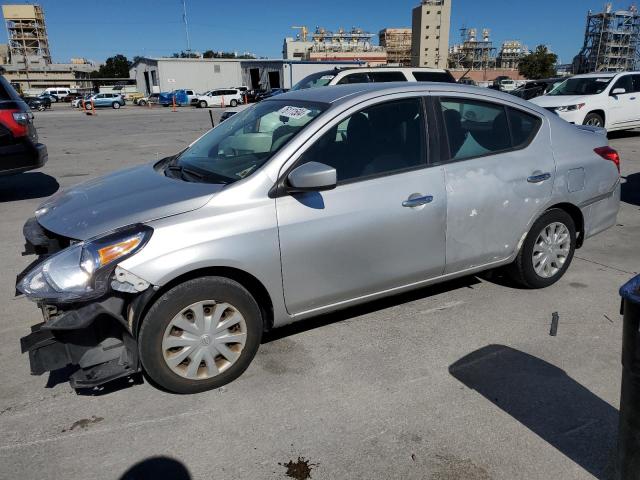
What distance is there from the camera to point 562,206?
4.26m

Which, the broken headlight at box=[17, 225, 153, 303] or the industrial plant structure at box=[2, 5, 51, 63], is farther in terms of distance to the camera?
the industrial plant structure at box=[2, 5, 51, 63]

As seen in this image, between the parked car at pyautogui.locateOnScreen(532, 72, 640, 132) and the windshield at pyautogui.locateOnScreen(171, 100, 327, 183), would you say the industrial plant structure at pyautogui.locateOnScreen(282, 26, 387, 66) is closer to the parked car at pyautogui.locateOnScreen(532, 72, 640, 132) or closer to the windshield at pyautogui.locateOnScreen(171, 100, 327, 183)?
the parked car at pyautogui.locateOnScreen(532, 72, 640, 132)

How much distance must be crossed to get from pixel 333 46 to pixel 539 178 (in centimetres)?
11662

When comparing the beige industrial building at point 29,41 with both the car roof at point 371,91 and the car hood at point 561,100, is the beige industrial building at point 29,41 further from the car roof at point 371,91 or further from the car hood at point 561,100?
the car roof at point 371,91

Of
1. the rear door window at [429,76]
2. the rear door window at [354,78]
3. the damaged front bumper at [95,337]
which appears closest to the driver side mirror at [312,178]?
the damaged front bumper at [95,337]

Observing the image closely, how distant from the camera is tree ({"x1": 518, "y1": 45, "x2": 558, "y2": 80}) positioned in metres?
96.4

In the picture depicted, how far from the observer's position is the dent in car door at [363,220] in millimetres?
3113

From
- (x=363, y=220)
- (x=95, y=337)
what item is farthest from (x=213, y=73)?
(x=95, y=337)

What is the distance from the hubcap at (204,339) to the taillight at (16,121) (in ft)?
19.3

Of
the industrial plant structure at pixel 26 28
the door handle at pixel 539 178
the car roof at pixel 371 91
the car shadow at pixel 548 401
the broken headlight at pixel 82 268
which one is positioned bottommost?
the car shadow at pixel 548 401

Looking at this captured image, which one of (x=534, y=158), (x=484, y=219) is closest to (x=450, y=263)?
(x=484, y=219)

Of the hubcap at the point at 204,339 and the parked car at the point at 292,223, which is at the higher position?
the parked car at the point at 292,223

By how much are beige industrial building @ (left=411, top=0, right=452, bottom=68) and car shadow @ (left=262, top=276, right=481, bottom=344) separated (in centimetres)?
11330

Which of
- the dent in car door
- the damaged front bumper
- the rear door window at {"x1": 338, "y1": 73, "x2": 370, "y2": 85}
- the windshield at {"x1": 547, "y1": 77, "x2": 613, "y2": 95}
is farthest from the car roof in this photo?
the windshield at {"x1": 547, "y1": 77, "x2": 613, "y2": 95}
